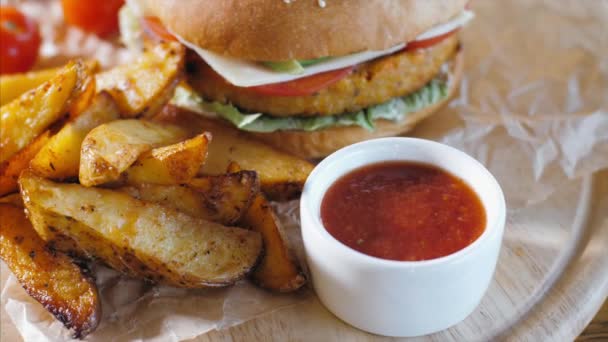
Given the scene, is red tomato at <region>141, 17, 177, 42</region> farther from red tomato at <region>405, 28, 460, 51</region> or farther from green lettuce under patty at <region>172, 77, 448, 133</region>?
red tomato at <region>405, 28, 460, 51</region>

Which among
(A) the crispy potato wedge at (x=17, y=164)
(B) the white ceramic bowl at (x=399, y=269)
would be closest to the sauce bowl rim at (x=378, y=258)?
(B) the white ceramic bowl at (x=399, y=269)

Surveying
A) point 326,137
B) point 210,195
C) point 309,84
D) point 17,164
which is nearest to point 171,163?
point 210,195

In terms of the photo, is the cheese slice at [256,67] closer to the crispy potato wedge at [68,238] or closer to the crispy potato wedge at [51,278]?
the crispy potato wedge at [68,238]

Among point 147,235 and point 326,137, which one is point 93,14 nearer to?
point 326,137

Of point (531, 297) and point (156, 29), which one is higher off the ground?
point (156, 29)

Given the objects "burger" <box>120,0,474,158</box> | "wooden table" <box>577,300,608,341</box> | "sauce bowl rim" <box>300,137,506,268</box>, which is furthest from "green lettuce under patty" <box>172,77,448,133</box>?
"wooden table" <box>577,300,608,341</box>

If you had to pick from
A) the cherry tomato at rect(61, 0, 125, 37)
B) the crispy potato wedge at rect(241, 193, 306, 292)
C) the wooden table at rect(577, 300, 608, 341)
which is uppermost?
the cherry tomato at rect(61, 0, 125, 37)
